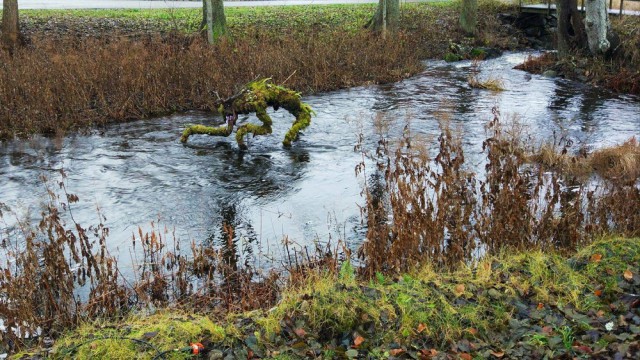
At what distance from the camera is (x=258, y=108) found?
1309 centimetres

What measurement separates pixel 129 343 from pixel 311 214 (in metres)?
4.41

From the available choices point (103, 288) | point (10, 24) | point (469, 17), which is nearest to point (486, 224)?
point (103, 288)

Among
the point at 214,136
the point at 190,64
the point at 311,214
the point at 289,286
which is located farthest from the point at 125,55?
the point at 289,286

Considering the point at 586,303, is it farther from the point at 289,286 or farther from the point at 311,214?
the point at 311,214

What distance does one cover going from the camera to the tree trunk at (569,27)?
69.9 ft

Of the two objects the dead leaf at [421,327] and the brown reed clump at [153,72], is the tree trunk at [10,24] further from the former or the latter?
the dead leaf at [421,327]

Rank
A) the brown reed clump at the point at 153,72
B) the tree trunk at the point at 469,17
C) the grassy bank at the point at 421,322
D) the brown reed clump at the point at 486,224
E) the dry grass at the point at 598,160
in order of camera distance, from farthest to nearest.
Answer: the tree trunk at the point at 469,17, the brown reed clump at the point at 153,72, the dry grass at the point at 598,160, the brown reed clump at the point at 486,224, the grassy bank at the point at 421,322

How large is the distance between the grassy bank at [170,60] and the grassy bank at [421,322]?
316 inches

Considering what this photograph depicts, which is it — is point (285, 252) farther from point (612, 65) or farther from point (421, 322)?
point (612, 65)

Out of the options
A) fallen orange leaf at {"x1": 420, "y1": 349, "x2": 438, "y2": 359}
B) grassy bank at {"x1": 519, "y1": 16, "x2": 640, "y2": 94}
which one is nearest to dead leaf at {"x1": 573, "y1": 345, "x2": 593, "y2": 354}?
fallen orange leaf at {"x1": 420, "y1": 349, "x2": 438, "y2": 359}

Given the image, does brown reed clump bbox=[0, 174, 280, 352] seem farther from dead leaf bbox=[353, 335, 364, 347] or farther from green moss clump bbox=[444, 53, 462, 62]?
green moss clump bbox=[444, 53, 462, 62]

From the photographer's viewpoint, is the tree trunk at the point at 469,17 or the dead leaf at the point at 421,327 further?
the tree trunk at the point at 469,17

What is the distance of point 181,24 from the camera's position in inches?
935

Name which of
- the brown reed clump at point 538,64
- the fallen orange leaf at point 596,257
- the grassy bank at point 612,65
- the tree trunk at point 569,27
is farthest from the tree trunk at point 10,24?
the fallen orange leaf at point 596,257
